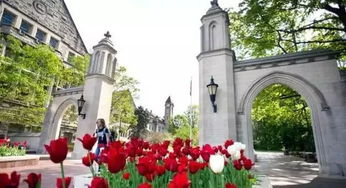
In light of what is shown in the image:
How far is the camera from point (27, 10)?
2564cm

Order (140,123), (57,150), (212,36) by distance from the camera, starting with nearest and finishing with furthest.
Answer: (57,150) → (212,36) → (140,123)

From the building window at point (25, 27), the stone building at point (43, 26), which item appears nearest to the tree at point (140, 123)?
the stone building at point (43, 26)

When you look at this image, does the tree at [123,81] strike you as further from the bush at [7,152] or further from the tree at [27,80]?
the bush at [7,152]

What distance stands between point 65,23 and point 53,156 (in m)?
34.7

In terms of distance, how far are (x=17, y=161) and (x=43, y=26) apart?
2412 centimetres

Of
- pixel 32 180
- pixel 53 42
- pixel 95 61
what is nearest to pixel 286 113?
pixel 95 61

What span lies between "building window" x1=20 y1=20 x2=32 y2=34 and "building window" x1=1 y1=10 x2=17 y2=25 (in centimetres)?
99

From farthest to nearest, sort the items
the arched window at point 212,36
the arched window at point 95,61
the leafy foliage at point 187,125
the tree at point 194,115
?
the tree at point 194,115 < the leafy foliage at point 187,125 < the arched window at point 95,61 < the arched window at point 212,36

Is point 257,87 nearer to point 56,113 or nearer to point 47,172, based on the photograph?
point 47,172

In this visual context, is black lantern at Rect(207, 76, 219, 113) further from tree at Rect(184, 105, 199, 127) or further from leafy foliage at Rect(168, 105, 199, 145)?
tree at Rect(184, 105, 199, 127)

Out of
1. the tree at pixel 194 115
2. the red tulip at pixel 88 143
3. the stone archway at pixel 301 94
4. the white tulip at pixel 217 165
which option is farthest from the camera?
the tree at pixel 194 115

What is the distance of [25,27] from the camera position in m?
25.8

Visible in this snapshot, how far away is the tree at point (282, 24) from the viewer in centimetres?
817

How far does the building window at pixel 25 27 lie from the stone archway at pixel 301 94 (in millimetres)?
26751
